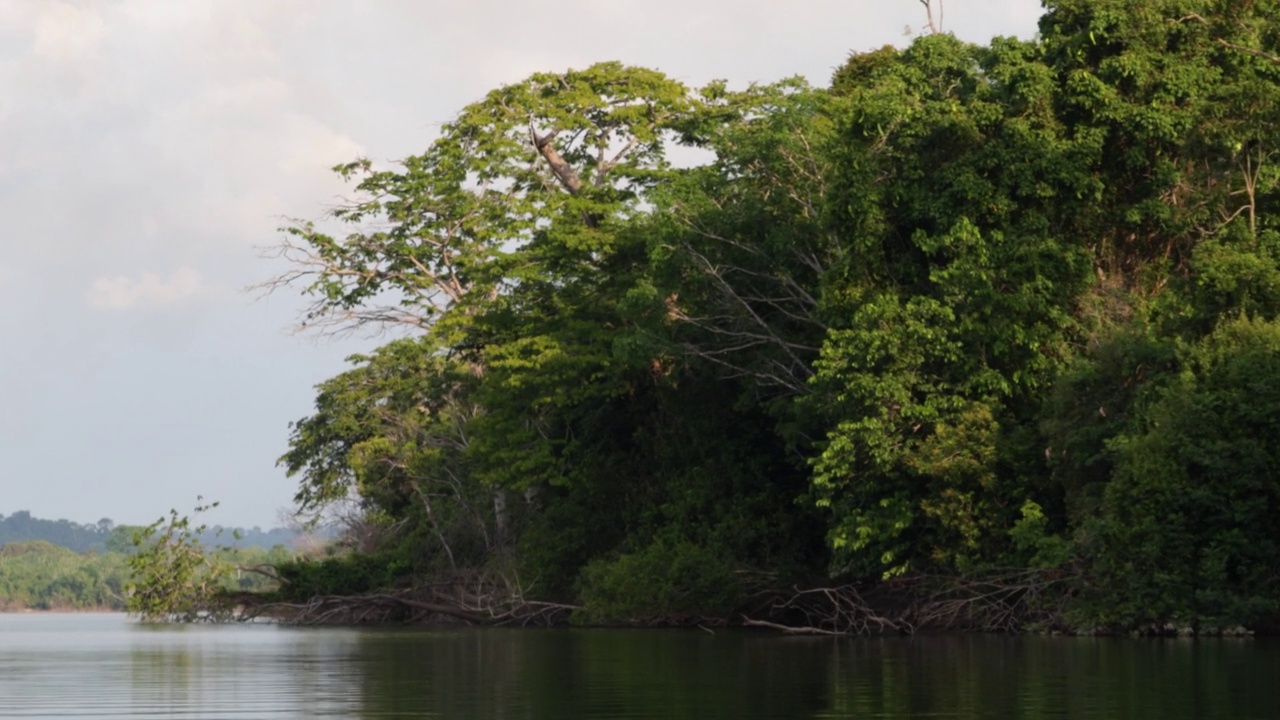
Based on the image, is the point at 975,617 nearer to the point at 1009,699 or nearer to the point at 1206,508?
the point at 1206,508

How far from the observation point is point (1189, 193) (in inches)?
1105

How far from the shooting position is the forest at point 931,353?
2439 cm

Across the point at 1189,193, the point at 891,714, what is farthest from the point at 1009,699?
the point at 1189,193

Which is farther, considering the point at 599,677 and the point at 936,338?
the point at 936,338

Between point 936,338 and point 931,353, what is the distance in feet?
1.11

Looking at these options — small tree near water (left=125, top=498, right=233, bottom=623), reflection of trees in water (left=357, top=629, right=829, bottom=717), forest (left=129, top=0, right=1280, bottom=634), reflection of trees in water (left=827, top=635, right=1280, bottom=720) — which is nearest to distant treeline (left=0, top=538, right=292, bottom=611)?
small tree near water (left=125, top=498, right=233, bottom=623)

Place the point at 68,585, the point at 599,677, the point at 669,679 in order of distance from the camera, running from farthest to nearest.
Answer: the point at 68,585 → the point at 599,677 → the point at 669,679

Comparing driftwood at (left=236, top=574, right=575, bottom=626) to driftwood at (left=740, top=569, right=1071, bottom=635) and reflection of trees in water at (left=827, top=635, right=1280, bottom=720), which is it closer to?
driftwood at (left=740, top=569, right=1071, bottom=635)

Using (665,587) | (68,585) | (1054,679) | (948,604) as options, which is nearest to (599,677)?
(1054,679)

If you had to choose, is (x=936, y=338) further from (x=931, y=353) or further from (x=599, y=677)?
(x=599, y=677)

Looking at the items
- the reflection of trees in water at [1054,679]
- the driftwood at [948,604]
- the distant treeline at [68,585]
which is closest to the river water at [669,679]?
the reflection of trees in water at [1054,679]

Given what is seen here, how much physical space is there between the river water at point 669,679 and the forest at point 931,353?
2.05m

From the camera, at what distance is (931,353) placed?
2789 cm

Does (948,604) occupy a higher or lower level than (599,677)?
higher
